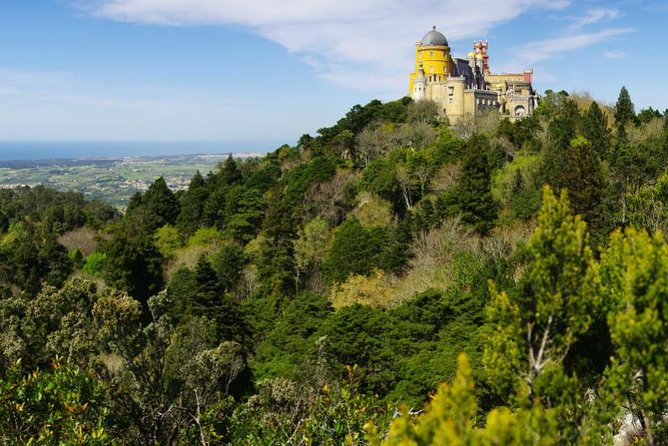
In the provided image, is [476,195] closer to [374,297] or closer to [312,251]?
[374,297]

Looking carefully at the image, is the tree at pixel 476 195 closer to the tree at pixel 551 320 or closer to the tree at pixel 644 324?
the tree at pixel 551 320

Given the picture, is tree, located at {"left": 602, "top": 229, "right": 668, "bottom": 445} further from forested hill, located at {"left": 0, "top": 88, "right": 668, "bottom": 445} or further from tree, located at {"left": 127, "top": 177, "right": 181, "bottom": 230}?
tree, located at {"left": 127, "top": 177, "right": 181, "bottom": 230}

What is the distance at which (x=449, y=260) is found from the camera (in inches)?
910

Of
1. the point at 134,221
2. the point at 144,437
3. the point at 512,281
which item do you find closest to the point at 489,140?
the point at 512,281

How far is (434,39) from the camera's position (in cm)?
4400

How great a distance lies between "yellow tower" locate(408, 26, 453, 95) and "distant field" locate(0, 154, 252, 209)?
2397 inches

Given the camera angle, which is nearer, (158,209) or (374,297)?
(374,297)

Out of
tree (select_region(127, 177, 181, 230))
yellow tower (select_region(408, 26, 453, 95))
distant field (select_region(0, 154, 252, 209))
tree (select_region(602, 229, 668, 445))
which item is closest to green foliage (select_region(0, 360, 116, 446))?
tree (select_region(602, 229, 668, 445))

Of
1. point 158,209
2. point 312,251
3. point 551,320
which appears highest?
point 551,320

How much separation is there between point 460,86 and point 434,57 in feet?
14.8

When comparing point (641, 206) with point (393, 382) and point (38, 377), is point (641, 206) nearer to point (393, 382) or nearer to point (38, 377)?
point (393, 382)

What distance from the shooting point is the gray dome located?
43.8 metres

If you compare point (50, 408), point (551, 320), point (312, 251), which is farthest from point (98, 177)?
point (551, 320)

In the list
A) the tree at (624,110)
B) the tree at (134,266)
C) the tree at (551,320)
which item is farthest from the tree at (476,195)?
the tree at (551,320)
